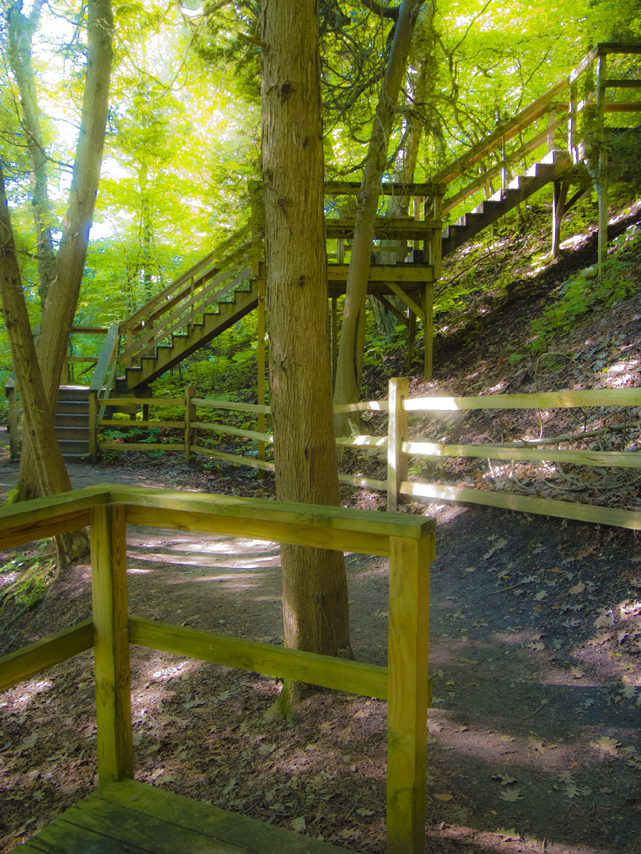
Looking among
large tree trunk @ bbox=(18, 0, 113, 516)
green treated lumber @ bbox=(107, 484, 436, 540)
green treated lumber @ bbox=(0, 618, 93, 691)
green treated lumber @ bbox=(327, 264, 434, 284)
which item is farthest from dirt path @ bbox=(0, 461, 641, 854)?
green treated lumber @ bbox=(327, 264, 434, 284)

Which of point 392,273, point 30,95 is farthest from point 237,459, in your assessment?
point 30,95

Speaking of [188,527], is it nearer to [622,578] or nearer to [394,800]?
[394,800]

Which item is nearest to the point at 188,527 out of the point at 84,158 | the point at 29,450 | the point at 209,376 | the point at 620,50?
the point at 29,450

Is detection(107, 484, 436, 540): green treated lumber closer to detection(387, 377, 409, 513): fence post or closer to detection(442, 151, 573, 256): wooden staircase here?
detection(387, 377, 409, 513): fence post

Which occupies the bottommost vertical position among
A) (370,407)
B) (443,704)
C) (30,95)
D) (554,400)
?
(443,704)

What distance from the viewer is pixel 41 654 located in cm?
186

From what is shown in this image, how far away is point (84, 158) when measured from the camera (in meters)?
5.99

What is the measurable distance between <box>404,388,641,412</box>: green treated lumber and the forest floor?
36.1 inches

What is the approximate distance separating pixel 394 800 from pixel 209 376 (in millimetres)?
15228

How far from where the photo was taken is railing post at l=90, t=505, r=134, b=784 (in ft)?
6.70

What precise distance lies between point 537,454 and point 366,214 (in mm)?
5293

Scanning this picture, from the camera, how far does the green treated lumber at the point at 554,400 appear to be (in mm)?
3430

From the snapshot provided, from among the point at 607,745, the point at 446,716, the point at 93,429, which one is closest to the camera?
the point at 607,745

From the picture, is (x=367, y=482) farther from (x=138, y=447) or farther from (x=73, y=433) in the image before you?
(x=73, y=433)
